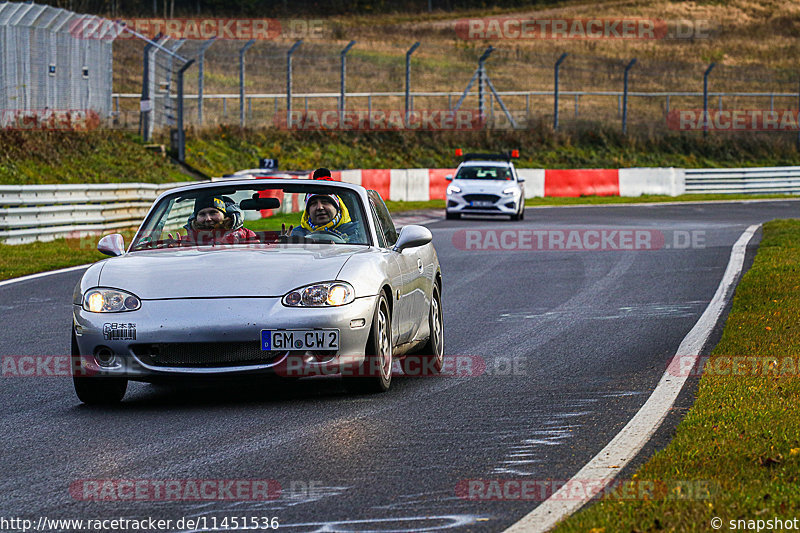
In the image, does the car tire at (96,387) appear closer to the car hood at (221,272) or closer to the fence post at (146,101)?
the car hood at (221,272)

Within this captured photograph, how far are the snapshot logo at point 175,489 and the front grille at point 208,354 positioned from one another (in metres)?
1.70

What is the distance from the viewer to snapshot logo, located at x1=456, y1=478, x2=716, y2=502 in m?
4.96

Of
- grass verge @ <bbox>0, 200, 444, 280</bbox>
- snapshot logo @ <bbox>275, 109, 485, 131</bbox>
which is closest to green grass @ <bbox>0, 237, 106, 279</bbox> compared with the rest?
grass verge @ <bbox>0, 200, 444, 280</bbox>

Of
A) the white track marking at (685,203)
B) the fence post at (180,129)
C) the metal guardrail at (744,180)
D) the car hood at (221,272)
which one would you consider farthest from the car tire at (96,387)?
the metal guardrail at (744,180)

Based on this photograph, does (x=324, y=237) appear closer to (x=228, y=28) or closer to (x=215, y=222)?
(x=215, y=222)

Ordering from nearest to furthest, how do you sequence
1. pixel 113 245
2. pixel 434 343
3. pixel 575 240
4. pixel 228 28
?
pixel 113 245
pixel 434 343
pixel 575 240
pixel 228 28

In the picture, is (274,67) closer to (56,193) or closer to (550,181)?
(550,181)

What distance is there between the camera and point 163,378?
→ 721cm

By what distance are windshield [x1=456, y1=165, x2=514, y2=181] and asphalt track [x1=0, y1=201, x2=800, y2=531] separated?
61.2 ft

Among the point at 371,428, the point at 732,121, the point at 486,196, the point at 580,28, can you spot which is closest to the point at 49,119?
the point at 486,196

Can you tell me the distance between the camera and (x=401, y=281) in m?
8.30

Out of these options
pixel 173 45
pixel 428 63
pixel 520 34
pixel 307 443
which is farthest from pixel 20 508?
pixel 520 34

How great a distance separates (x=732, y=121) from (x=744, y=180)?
335 inches

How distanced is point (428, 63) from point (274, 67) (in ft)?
30.0
